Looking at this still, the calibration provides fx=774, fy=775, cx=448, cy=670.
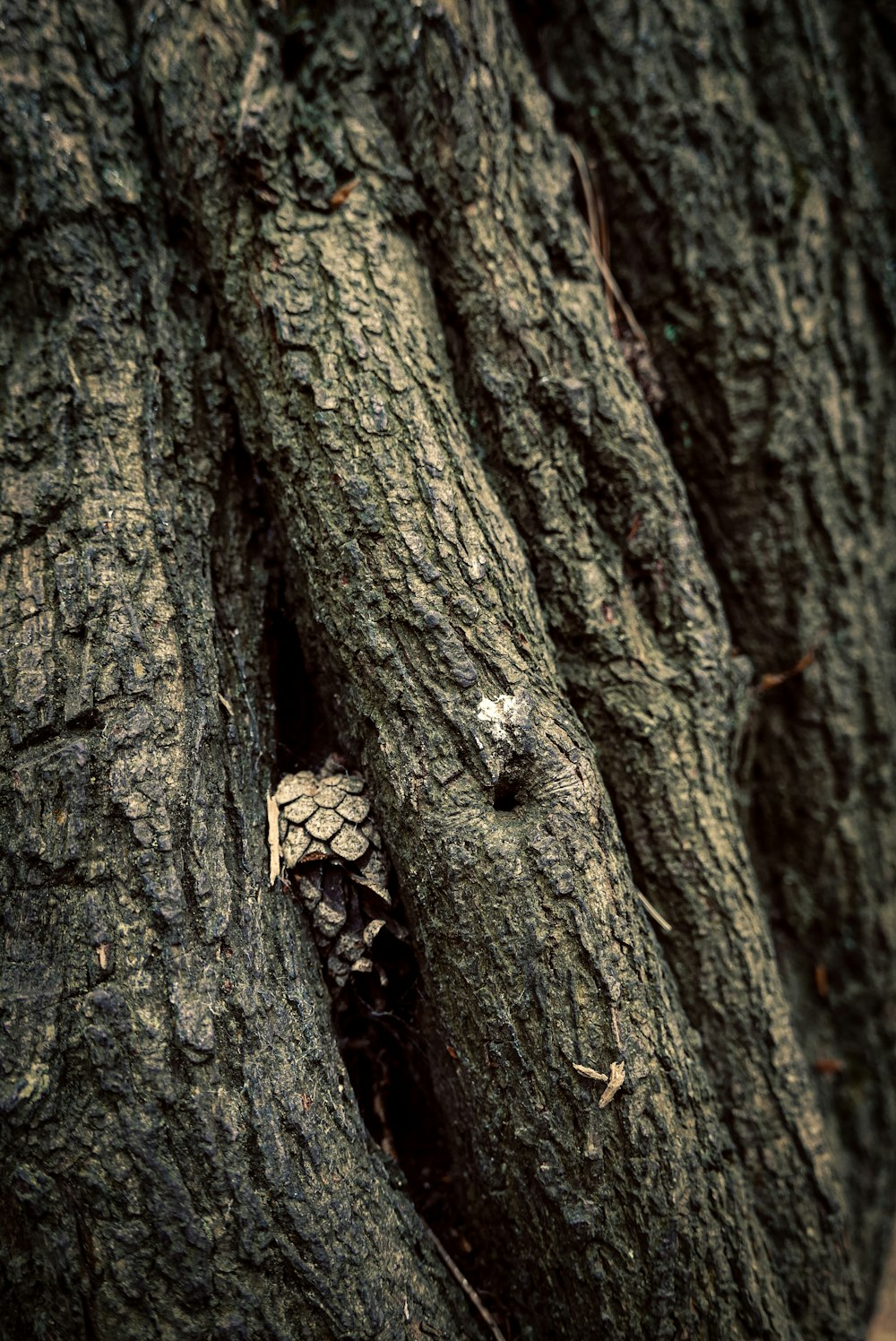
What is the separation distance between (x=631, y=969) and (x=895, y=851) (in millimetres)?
1184

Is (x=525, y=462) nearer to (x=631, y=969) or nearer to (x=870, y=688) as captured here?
(x=631, y=969)

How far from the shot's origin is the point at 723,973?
5.54ft

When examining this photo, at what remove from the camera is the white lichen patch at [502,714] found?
1434mm

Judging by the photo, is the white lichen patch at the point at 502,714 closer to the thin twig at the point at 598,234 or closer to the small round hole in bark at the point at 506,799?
the small round hole in bark at the point at 506,799

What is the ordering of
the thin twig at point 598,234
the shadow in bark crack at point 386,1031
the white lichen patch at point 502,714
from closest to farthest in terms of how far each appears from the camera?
the white lichen patch at point 502,714, the shadow in bark crack at point 386,1031, the thin twig at point 598,234

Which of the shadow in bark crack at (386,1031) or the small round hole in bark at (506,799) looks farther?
the shadow in bark crack at (386,1031)

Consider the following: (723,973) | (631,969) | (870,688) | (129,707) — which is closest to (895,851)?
(870,688)

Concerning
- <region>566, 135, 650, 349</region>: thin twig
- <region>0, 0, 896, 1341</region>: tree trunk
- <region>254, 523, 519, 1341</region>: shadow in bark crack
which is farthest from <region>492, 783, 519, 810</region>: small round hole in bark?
<region>566, 135, 650, 349</region>: thin twig

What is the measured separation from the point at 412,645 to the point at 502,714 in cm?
22

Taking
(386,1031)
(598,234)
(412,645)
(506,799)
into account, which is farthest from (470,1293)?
(598,234)

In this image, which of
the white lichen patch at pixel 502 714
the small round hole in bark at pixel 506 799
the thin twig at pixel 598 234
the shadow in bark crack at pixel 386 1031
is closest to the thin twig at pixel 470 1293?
the shadow in bark crack at pixel 386 1031

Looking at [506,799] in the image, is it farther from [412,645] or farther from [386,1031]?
[386,1031]

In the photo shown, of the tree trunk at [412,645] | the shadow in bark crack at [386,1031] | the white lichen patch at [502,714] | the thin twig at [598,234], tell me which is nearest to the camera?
the tree trunk at [412,645]

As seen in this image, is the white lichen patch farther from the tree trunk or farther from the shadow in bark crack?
the shadow in bark crack
